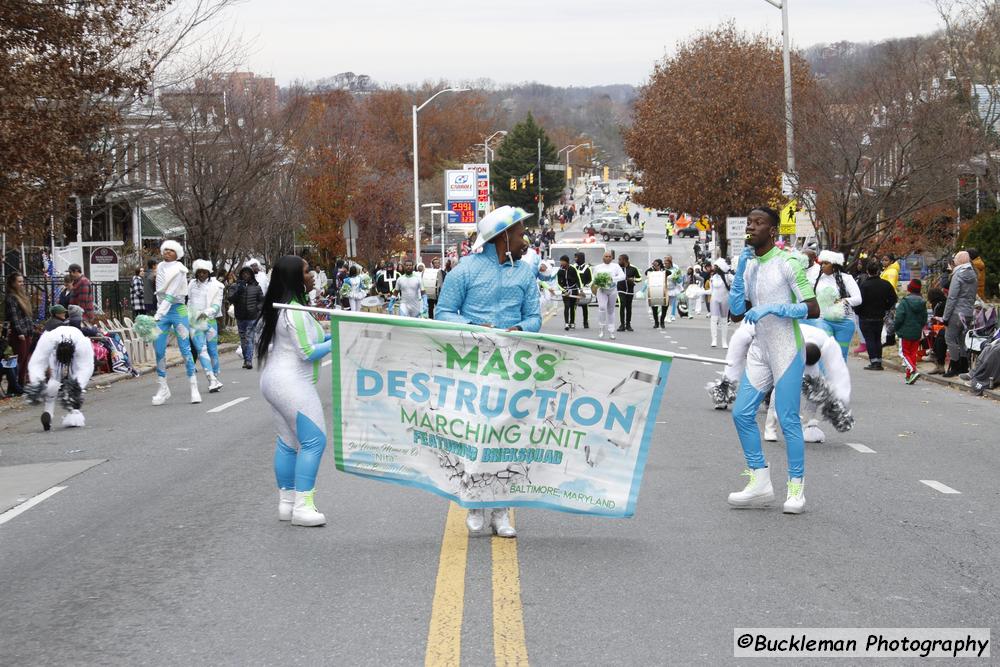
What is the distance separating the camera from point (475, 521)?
25.8 feet

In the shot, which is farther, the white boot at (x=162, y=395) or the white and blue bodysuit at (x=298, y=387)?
the white boot at (x=162, y=395)

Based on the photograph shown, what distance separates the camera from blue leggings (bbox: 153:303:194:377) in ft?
54.5

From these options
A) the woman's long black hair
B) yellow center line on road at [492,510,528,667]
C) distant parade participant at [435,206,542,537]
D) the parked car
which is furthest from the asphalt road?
the parked car

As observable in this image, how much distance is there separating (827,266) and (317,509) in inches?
323

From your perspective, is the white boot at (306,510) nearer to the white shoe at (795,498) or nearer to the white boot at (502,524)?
→ the white boot at (502,524)

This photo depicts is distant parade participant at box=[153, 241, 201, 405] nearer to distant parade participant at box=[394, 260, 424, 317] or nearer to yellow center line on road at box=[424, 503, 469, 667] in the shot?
yellow center line on road at box=[424, 503, 469, 667]

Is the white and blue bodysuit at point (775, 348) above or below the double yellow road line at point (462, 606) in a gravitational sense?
above

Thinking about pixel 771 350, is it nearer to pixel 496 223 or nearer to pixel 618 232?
pixel 496 223

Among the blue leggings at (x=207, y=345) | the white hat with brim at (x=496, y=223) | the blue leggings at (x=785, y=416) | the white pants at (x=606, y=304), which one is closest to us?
the white hat with brim at (x=496, y=223)

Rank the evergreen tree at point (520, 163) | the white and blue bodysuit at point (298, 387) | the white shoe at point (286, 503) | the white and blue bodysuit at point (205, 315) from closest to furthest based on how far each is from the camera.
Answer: the white and blue bodysuit at point (298, 387)
the white shoe at point (286, 503)
the white and blue bodysuit at point (205, 315)
the evergreen tree at point (520, 163)

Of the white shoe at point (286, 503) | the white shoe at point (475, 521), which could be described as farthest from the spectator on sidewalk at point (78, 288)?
the white shoe at point (475, 521)

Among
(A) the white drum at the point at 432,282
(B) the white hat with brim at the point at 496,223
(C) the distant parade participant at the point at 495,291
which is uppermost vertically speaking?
(B) the white hat with brim at the point at 496,223

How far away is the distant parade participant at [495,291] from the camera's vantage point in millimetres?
7875

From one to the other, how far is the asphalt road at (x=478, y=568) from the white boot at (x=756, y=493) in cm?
19
